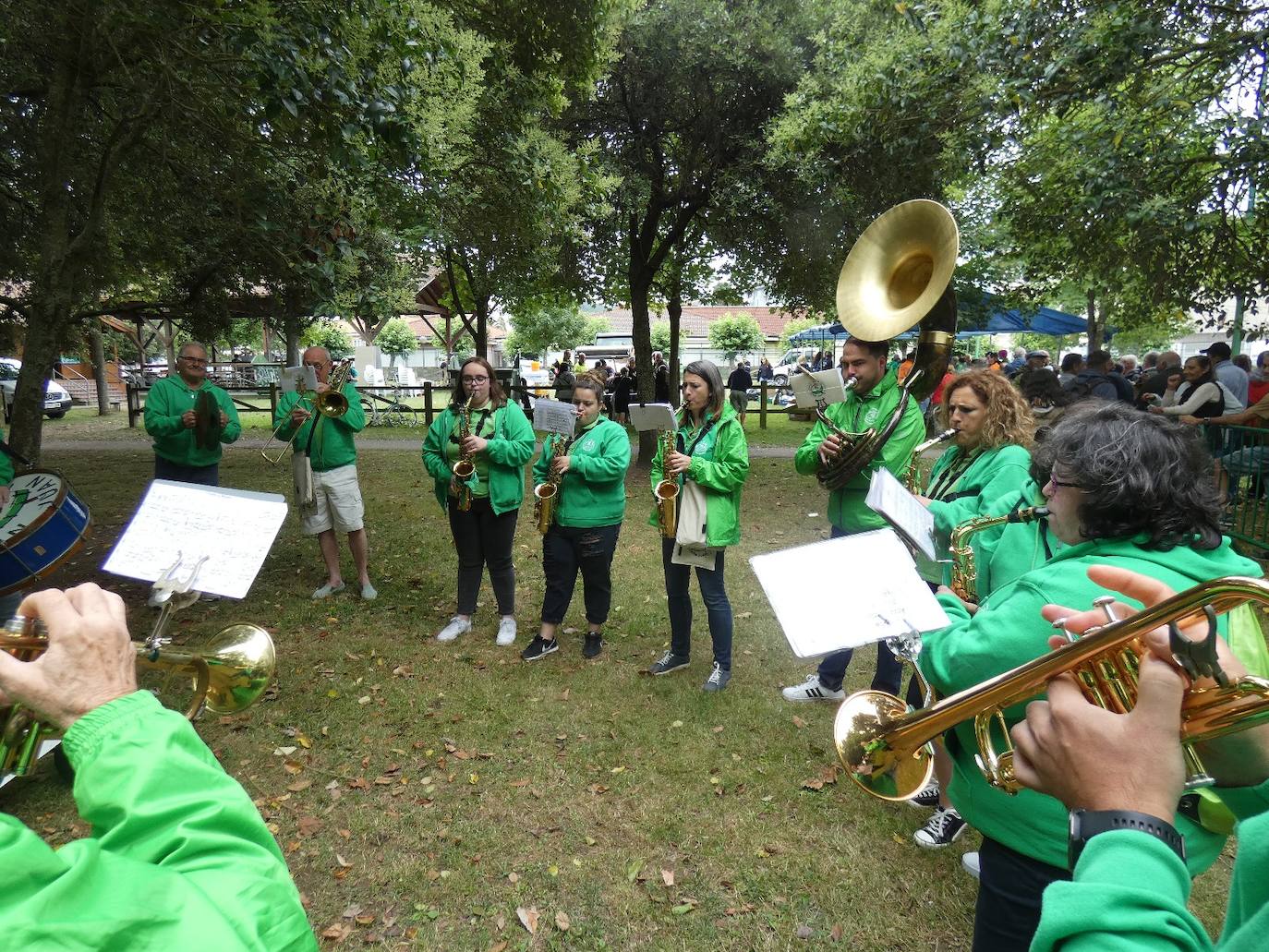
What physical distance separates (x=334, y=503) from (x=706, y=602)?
3143 millimetres

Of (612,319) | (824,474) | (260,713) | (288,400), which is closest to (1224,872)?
(824,474)

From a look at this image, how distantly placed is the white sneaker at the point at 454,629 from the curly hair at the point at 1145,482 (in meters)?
4.43

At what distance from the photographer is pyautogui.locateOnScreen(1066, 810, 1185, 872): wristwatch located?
2.93 feet

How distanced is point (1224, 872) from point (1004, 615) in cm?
244

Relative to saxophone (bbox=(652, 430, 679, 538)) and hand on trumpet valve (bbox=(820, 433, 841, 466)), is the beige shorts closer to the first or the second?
saxophone (bbox=(652, 430, 679, 538))

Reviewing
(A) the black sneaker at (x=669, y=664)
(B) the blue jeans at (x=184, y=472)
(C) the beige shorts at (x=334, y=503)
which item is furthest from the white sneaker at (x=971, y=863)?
(B) the blue jeans at (x=184, y=472)

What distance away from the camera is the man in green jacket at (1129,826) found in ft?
2.72

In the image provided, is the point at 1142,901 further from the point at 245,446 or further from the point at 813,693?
the point at 245,446

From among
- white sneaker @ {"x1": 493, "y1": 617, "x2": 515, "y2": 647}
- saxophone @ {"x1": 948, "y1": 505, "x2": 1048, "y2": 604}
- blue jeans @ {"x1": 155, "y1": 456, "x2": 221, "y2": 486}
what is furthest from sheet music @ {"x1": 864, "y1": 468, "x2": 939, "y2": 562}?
blue jeans @ {"x1": 155, "y1": 456, "x2": 221, "y2": 486}

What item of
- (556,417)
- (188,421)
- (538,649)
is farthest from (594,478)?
(188,421)

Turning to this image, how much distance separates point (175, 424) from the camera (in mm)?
5488

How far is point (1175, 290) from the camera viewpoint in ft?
25.9

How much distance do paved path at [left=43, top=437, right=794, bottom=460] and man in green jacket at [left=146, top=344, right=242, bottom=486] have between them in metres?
7.60

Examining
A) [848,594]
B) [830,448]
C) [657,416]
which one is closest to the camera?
[848,594]
